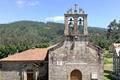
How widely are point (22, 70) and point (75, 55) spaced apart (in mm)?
5564

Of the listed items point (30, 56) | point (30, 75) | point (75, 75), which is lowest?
point (30, 75)

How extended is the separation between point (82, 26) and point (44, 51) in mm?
6556

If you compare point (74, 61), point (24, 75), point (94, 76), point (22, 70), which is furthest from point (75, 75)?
point (22, 70)

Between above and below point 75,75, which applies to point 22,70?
above

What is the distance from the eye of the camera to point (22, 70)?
97.3 ft

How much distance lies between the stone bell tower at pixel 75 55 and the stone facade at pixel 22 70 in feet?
4.79

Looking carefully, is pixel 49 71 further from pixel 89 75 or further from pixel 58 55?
pixel 89 75

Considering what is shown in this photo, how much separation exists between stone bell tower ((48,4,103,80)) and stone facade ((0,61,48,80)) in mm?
1461

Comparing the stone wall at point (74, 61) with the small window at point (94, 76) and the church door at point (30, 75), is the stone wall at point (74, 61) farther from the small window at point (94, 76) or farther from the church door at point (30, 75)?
the church door at point (30, 75)

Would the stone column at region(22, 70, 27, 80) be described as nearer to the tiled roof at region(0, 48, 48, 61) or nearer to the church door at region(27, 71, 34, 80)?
the church door at region(27, 71, 34, 80)

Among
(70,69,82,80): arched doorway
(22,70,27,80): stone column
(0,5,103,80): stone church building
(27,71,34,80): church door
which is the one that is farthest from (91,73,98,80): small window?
(22,70,27,80): stone column

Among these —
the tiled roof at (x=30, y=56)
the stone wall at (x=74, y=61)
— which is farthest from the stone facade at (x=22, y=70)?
the stone wall at (x=74, y=61)

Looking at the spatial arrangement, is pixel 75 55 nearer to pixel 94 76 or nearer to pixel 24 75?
pixel 94 76

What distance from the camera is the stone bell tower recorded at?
2802cm
